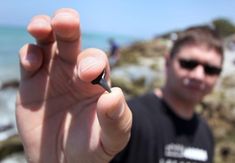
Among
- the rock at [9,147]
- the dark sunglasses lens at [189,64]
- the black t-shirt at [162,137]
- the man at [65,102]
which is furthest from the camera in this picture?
the rock at [9,147]

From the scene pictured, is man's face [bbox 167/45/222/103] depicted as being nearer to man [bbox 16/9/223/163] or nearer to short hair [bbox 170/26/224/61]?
short hair [bbox 170/26/224/61]

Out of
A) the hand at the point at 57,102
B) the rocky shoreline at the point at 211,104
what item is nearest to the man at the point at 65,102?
the hand at the point at 57,102

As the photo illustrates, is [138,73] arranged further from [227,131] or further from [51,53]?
[51,53]

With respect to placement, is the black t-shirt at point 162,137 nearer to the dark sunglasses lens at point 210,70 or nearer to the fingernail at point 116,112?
the dark sunglasses lens at point 210,70

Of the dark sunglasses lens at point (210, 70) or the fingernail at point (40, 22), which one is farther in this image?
the dark sunglasses lens at point (210, 70)

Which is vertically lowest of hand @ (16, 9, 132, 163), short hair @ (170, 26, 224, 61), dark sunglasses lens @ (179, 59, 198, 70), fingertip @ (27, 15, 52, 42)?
dark sunglasses lens @ (179, 59, 198, 70)

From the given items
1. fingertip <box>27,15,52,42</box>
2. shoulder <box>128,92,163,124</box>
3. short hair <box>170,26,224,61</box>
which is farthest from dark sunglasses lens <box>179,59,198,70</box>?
fingertip <box>27,15,52,42</box>

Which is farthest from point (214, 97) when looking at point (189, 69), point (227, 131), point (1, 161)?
point (189, 69)

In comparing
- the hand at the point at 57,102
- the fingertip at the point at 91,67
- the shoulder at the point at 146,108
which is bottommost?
the shoulder at the point at 146,108
